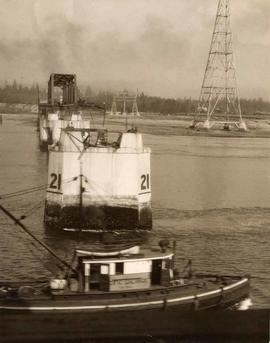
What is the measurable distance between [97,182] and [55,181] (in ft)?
5.49

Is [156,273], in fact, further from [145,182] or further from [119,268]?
[145,182]

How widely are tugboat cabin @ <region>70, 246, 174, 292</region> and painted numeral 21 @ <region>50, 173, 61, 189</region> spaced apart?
10167 millimetres

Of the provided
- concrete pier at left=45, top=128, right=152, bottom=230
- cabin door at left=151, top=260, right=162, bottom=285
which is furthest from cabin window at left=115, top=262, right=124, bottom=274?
concrete pier at left=45, top=128, right=152, bottom=230

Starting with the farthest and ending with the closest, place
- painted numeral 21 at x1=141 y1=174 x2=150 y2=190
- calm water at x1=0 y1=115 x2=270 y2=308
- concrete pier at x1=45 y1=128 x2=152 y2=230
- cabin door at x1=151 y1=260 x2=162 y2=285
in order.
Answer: painted numeral 21 at x1=141 y1=174 x2=150 y2=190, concrete pier at x1=45 y1=128 x2=152 y2=230, calm water at x1=0 y1=115 x2=270 y2=308, cabin door at x1=151 y1=260 x2=162 y2=285

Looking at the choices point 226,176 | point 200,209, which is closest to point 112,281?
point 200,209

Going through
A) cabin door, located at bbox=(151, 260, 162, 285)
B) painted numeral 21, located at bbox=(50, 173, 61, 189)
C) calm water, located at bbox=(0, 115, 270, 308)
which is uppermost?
painted numeral 21, located at bbox=(50, 173, 61, 189)

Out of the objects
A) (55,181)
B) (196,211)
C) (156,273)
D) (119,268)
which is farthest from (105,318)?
(196,211)

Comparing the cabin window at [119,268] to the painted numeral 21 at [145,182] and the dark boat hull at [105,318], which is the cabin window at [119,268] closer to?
the dark boat hull at [105,318]

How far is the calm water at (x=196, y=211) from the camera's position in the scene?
829 inches

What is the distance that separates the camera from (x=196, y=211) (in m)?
30.2

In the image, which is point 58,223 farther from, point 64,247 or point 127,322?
point 127,322

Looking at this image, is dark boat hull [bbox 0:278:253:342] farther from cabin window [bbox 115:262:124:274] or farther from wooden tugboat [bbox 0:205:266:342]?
cabin window [bbox 115:262:124:274]

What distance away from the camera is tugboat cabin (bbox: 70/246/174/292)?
47.5ft

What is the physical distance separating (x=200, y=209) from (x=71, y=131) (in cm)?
896
